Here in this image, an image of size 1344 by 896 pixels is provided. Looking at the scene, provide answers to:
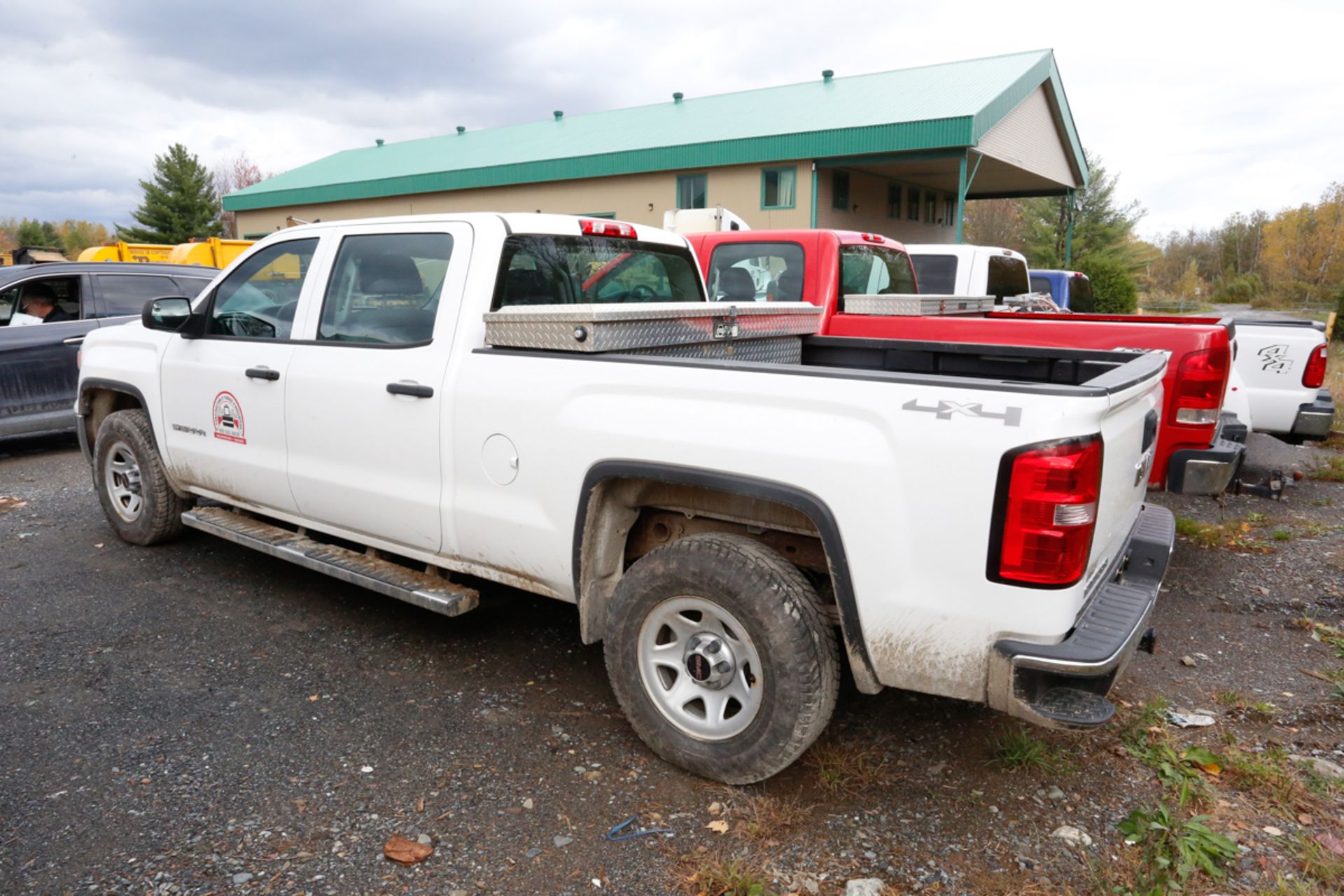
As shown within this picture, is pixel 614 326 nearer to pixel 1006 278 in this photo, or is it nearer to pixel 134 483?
pixel 134 483

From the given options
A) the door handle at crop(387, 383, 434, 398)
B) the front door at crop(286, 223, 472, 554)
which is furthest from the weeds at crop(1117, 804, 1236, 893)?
the door handle at crop(387, 383, 434, 398)

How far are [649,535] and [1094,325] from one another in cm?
295

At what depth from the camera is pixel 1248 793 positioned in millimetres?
3117

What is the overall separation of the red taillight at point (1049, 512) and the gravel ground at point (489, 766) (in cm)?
96

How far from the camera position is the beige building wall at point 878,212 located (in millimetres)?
20531

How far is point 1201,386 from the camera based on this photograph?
4641 millimetres

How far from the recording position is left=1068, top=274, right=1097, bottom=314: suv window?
13.9 m

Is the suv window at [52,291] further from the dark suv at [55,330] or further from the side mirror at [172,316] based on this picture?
the side mirror at [172,316]

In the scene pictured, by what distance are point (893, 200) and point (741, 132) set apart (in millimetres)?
5570

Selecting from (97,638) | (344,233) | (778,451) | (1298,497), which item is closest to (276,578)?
(97,638)

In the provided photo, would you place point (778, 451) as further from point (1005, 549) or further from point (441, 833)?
point (441, 833)

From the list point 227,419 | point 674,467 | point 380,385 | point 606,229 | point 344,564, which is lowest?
point 344,564

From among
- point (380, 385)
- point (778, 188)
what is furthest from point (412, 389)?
point (778, 188)

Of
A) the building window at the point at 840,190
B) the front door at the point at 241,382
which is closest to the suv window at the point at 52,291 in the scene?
the front door at the point at 241,382
